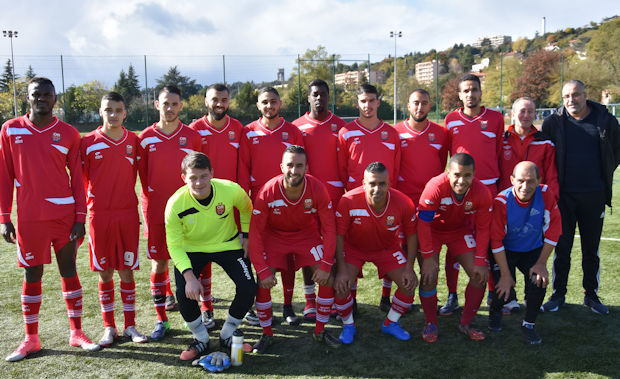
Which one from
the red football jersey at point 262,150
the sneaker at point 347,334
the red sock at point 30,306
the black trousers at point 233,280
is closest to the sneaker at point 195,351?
the black trousers at point 233,280

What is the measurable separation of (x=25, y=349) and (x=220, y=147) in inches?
92.3

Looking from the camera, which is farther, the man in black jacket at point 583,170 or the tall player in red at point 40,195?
the man in black jacket at point 583,170

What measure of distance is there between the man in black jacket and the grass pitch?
0.34m

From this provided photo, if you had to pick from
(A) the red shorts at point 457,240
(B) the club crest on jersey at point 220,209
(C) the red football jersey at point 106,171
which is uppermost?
(C) the red football jersey at point 106,171

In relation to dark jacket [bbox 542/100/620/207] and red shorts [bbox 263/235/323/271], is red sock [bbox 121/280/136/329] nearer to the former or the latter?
red shorts [bbox 263/235/323/271]

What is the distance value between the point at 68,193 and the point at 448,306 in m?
3.51

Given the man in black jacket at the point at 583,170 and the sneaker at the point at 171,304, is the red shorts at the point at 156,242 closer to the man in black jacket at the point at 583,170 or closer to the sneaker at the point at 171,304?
the sneaker at the point at 171,304

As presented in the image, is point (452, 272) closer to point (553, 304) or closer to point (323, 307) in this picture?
point (553, 304)

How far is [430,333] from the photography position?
12.5ft

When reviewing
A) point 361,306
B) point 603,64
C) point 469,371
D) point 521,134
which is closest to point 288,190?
point 361,306

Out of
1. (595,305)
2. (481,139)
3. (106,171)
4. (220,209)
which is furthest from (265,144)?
(595,305)

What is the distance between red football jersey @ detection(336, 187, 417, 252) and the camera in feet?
12.6

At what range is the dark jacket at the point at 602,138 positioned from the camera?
4.27m

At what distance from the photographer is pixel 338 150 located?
4.49 metres
